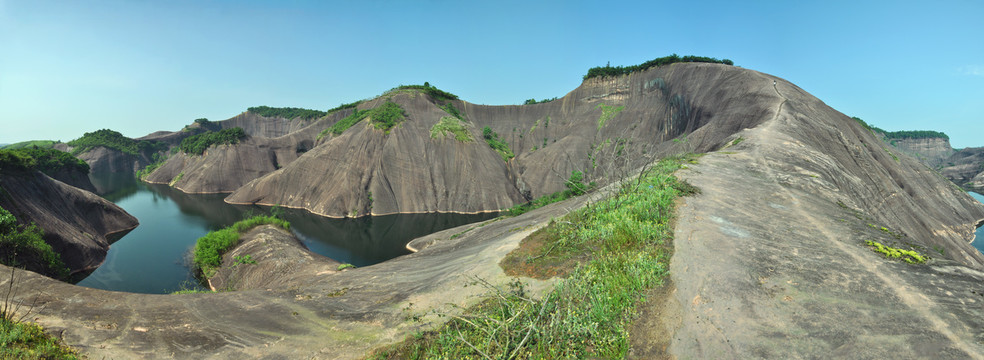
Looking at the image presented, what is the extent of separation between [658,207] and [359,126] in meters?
45.9

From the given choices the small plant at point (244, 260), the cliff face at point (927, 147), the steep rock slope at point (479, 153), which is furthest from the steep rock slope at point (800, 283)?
the cliff face at point (927, 147)

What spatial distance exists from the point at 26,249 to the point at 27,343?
1777 centimetres

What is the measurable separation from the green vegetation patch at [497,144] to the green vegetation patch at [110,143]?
87.1 m

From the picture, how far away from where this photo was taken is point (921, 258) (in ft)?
21.2

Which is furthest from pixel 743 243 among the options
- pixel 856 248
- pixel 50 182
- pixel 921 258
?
pixel 50 182

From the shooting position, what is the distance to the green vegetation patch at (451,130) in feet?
157

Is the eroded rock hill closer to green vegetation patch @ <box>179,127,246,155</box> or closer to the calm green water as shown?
green vegetation patch @ <box>179,127,246,155</box>

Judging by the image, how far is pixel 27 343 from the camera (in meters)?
5.38

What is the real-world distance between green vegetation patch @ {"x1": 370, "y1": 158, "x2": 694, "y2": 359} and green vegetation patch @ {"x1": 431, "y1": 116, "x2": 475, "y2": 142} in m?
39.7

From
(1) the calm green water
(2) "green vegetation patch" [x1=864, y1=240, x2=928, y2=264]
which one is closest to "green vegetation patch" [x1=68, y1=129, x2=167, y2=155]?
(1) the calm green water

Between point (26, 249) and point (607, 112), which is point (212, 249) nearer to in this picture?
point (26, 249)

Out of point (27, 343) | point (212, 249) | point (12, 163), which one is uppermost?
point (12, 163)

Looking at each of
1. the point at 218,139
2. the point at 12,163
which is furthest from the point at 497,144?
the point at 12,163

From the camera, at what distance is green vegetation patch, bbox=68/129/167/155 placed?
255ft
